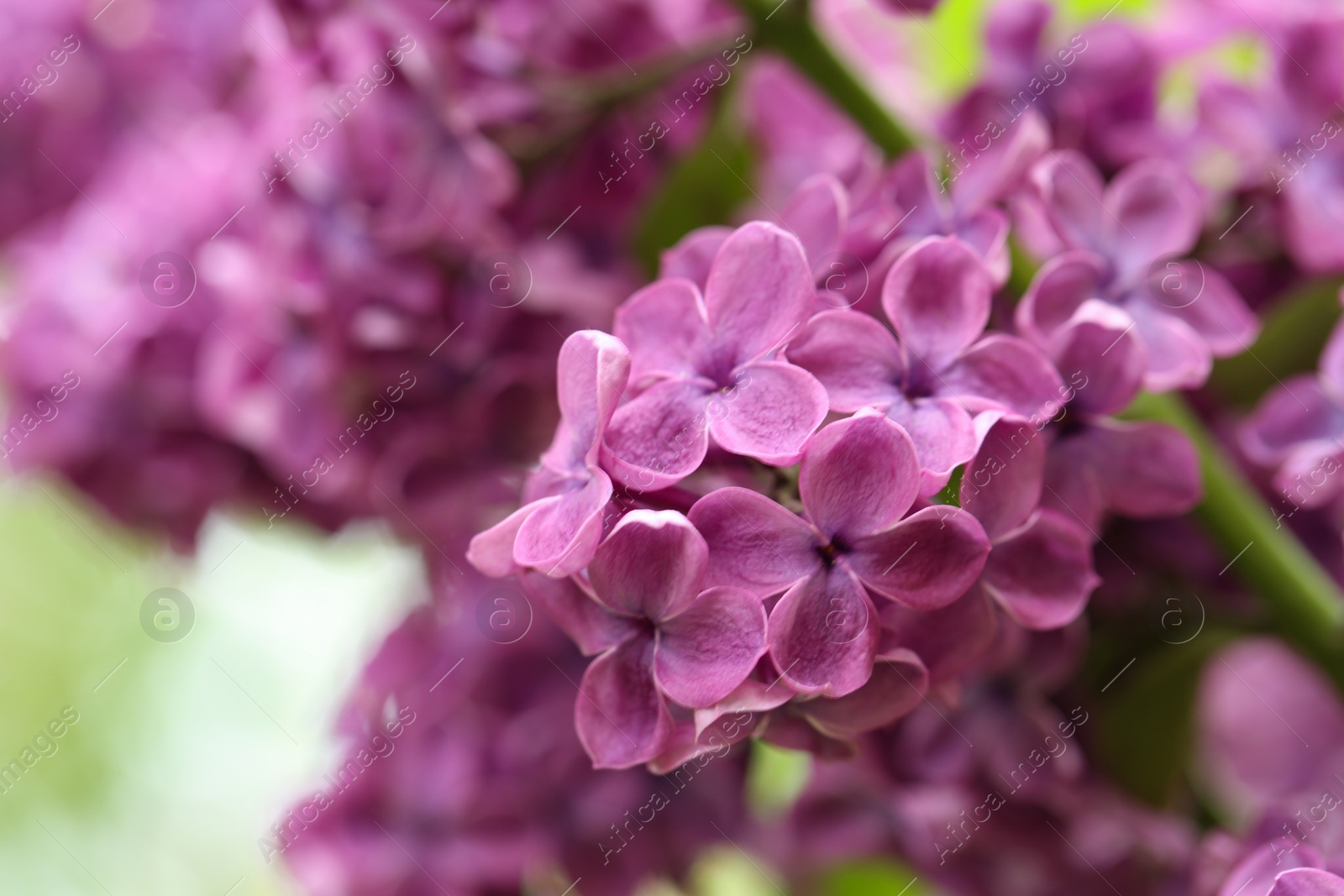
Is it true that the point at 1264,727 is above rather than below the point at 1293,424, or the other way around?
below

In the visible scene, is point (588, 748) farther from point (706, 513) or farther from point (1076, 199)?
point (1076, 199)

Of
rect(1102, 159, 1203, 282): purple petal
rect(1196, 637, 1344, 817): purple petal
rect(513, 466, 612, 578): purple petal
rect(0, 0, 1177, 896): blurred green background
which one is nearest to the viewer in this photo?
rect(513, 466, 612, 578): purple petal

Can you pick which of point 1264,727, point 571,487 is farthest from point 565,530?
point 1264,727

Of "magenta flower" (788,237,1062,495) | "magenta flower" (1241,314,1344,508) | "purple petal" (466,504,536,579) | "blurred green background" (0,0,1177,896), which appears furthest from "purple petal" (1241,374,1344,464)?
"blurred green background" (0,0,1177,896)

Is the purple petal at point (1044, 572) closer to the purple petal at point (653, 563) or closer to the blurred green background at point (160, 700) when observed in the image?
the purple petal at point (653, 563)

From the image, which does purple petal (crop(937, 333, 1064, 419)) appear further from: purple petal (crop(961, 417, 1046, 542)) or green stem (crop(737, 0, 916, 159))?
green stem (crop(737, 0, 916, 159))

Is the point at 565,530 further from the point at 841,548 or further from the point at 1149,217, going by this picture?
the point at 1149,217
